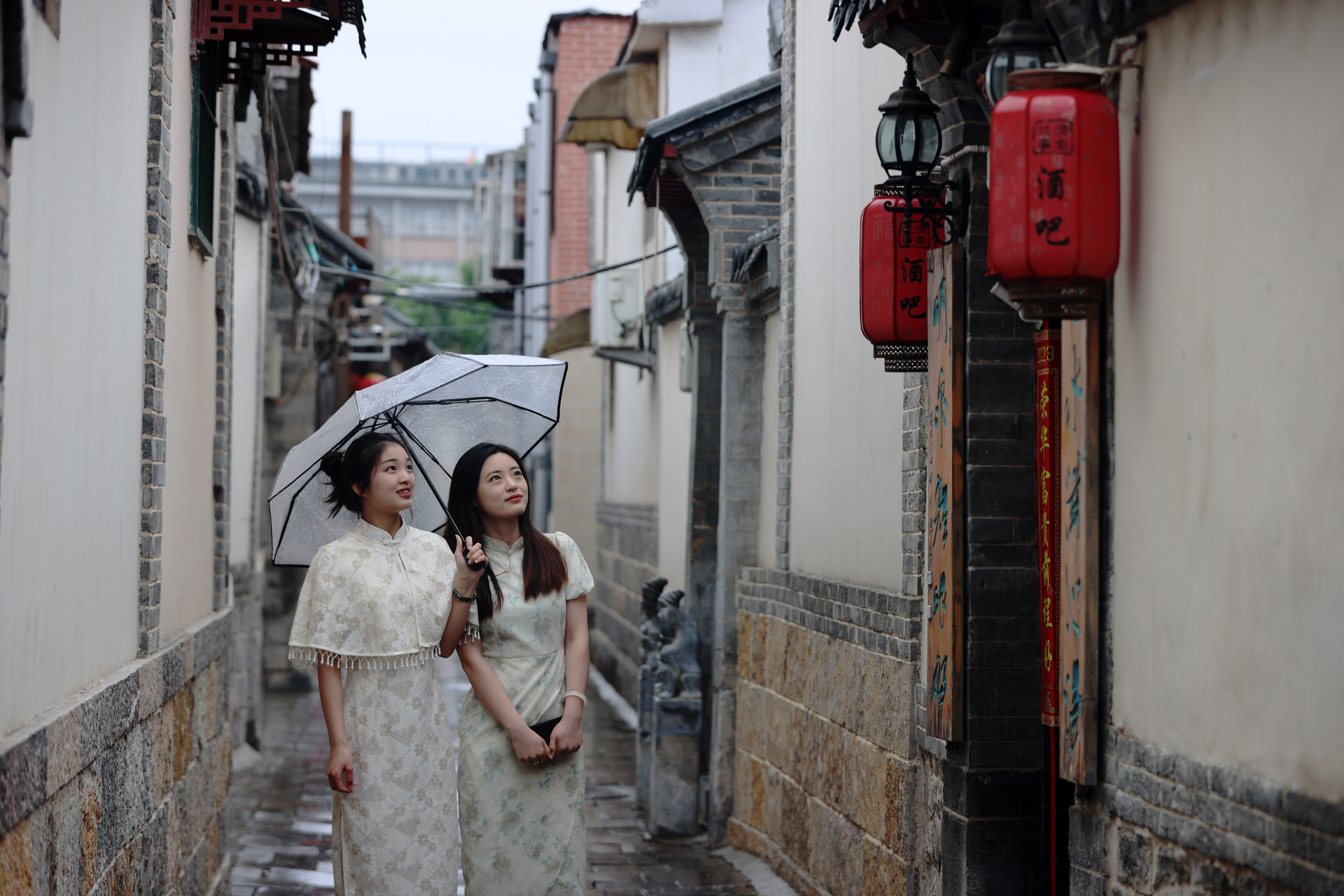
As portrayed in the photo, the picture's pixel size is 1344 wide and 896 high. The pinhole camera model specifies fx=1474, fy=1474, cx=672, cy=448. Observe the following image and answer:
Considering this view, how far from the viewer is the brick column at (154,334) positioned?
234 inches

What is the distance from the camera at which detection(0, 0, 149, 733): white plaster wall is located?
384 centimetres

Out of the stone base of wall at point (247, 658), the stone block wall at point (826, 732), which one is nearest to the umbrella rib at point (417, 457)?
the stone block wall at point (826, 732)

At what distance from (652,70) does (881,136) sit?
1061 cm

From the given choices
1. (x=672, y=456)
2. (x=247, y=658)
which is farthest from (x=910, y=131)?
(x=247, y=658)

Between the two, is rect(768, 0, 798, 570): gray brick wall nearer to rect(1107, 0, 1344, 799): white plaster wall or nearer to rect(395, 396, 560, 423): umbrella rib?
rect(395, 396, 560, 423): umbrella rib

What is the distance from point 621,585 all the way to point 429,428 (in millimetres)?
11540

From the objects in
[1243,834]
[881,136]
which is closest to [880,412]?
[881,136]

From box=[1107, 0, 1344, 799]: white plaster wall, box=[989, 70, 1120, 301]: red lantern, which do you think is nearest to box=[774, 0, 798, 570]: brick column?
box=[1107, 0, 1344, 799]: white plaster wall

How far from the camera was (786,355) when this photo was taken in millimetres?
8594

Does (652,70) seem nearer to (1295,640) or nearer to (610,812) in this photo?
(610,812)

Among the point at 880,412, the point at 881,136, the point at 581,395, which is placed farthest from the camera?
the point at 581,395

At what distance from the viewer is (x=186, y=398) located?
714cm

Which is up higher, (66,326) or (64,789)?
(66,326)

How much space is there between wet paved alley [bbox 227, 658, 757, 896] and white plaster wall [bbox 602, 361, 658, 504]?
2.76m
